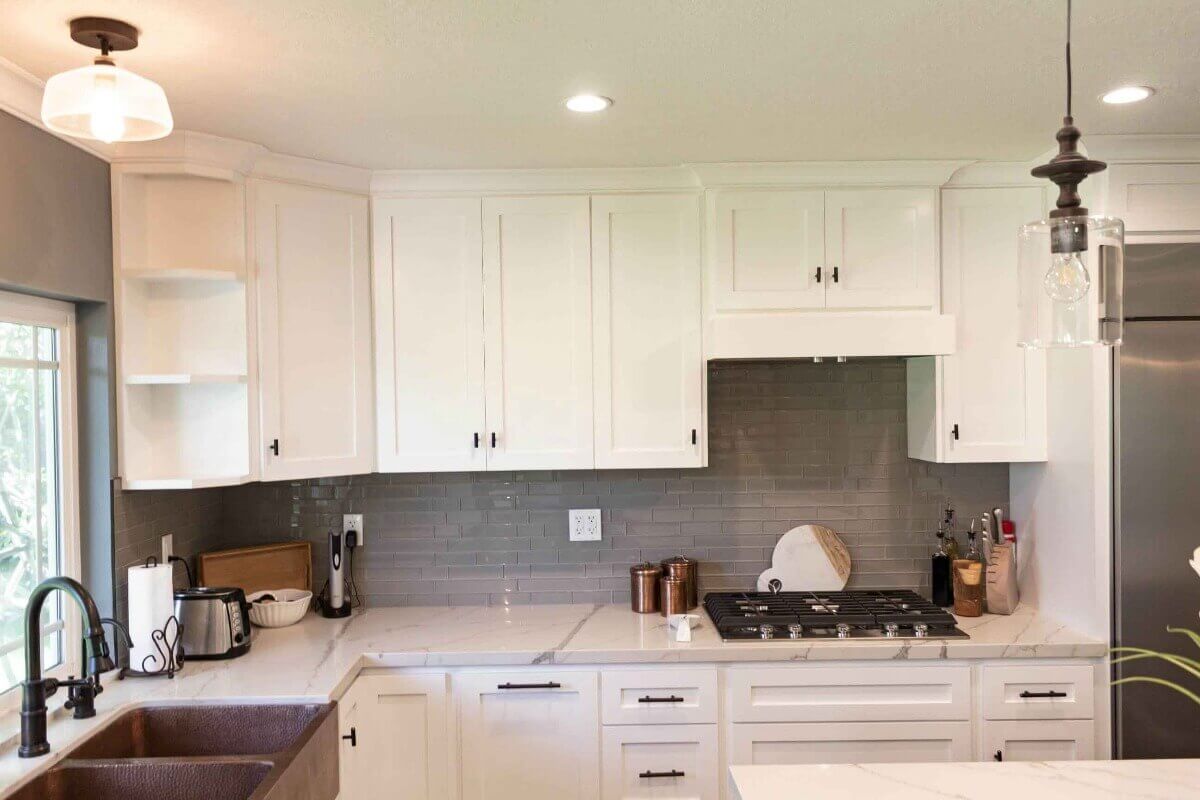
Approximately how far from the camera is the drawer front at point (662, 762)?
2730 mm

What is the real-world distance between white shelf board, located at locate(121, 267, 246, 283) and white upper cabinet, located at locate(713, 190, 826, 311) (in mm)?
1509

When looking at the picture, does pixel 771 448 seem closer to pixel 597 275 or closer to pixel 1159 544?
pixel 597 275

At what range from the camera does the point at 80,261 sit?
2379 mm

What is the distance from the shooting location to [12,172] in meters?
2.09

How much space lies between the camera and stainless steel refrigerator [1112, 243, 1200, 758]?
267cm

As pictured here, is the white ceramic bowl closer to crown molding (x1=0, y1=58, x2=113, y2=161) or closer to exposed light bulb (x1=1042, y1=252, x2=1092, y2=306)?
crown molding (x1=0, y1=58, x2=113, y2=161)

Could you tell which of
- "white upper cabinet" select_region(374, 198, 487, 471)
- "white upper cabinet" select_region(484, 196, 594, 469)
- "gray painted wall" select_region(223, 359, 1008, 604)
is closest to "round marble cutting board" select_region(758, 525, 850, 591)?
"gray painted wall" select_region(223, 359, 1008, 604)

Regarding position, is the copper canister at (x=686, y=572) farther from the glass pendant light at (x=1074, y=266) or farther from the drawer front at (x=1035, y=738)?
the glass pendant light at (x=1074, y=266)

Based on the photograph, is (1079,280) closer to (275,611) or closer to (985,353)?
(985,353)

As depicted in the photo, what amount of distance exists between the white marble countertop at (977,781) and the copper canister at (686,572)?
49.5 inches

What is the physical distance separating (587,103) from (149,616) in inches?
71.5

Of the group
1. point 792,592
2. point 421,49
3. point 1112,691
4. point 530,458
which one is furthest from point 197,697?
point 1112,691

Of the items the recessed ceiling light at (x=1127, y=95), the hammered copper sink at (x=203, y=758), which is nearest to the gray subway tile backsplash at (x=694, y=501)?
the hammered copper sink at (x=203, y=758)

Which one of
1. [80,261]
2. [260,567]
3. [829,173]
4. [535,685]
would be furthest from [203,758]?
[829,173]
